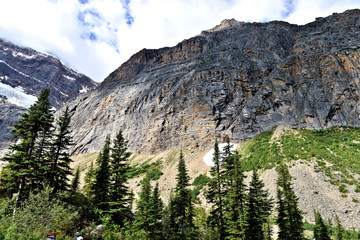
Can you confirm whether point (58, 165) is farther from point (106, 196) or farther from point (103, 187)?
point (106, 196)

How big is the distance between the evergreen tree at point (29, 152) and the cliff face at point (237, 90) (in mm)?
51638

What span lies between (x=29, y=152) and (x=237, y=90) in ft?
236

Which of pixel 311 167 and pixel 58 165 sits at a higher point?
pixel 311 167

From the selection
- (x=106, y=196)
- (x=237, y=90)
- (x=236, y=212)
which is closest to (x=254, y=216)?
Answer: (x=236, y=212)

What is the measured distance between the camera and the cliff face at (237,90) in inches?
2596

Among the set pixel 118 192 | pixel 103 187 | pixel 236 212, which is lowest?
pixel 236 212

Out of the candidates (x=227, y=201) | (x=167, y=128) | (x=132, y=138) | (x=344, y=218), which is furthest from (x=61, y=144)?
(x=132, y=138)

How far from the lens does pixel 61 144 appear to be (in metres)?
20.0

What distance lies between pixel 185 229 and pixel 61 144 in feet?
49.1

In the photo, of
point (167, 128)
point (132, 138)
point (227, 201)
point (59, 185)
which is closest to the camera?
point (59, 185)

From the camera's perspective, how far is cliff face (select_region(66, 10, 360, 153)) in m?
65.9

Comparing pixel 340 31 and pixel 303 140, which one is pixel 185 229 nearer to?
pixel 303 140

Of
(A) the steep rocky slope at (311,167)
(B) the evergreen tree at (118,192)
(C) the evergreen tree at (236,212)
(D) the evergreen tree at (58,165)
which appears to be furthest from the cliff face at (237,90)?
(D) the evergreen tree at (58,165)

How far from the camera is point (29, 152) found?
17906 millimetres
